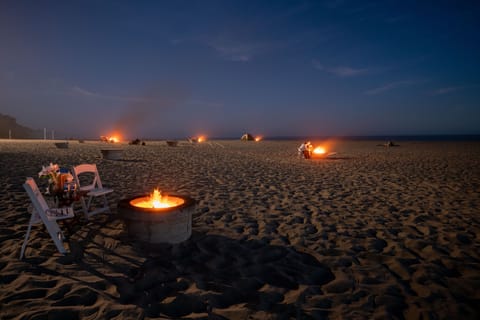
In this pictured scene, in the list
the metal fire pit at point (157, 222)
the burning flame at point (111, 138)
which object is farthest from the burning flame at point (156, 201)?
the burning flame at point (111, 138)

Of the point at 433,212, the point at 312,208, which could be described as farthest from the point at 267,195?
the point at 433,212

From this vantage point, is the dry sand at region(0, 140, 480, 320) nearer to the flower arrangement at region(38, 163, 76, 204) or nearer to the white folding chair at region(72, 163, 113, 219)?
the white folding chair at region(72, 163, 113, 219)

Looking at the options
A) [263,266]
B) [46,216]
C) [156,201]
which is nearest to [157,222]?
[156,201]

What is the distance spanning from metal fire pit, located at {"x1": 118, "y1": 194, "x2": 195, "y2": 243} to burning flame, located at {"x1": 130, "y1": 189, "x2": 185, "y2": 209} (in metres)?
0.24

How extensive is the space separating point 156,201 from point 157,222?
490 mm

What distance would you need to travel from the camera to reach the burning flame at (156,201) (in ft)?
14.1

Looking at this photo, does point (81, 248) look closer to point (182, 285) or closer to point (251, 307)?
point (182, 285)

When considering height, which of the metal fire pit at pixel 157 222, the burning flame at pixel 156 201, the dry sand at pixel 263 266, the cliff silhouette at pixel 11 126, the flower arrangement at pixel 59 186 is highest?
the cliff silhouette at pixel 11 126

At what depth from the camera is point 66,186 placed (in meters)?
4.25

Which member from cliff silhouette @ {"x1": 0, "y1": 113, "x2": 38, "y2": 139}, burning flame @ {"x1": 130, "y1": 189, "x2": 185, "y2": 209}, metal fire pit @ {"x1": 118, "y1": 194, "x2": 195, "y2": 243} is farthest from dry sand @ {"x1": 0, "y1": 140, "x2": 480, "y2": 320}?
cliff silhouette @ {"x1": 0, "y1": 113, "x2": 38, "y2": 139}

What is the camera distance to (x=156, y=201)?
431cm

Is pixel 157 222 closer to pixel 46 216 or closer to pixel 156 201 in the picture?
pixel 156 201

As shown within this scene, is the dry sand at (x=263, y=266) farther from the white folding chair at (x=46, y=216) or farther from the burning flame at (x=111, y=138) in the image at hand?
the burning flame at (x=111, y=138)

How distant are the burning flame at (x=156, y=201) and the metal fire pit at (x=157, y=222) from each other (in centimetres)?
24
